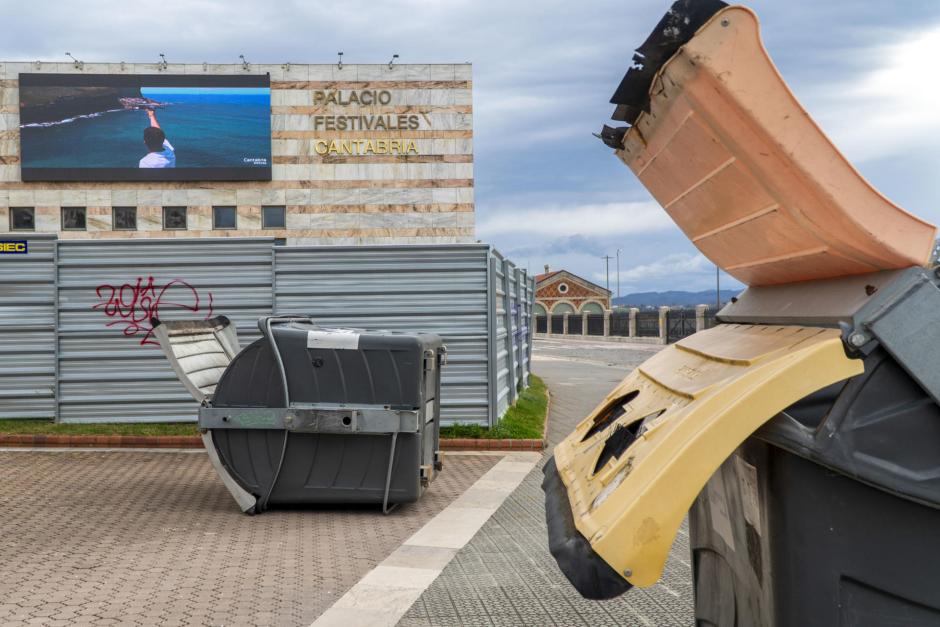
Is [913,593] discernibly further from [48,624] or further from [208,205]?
[208,205]

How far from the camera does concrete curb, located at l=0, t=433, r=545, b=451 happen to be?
40.6 feet

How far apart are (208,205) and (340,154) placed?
5229 mm

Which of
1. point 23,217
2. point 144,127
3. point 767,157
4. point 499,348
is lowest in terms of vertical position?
point 499,348

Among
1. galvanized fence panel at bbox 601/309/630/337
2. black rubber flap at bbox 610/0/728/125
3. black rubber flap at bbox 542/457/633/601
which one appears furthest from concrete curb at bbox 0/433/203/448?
galvanized fence panel at bbox 601/309/630/337

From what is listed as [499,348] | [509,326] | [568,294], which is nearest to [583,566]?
[499,348]

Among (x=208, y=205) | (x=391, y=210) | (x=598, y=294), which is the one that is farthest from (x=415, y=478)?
(x=598, y=294)

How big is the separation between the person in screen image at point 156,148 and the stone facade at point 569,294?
77429 mm

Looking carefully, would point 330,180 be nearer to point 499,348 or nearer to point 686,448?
point 499,348

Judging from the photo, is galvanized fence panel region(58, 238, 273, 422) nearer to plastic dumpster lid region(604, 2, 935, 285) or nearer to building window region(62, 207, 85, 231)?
plastic dumpster lid region(604, 2, 935, 285)

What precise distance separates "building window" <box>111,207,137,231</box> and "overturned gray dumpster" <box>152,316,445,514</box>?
2702cm

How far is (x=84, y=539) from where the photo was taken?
7.42 m

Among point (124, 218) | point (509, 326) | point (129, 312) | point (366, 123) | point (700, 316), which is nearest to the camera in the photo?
point (129, 312)

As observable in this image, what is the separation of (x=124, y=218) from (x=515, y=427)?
81.0 feet

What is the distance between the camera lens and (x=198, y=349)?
9195 mm
